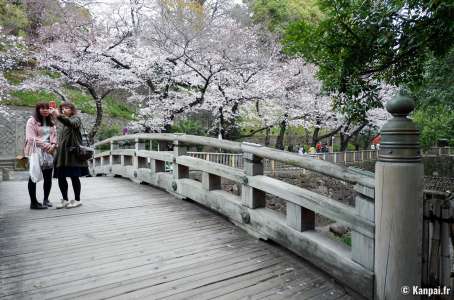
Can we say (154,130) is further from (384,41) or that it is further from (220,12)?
(384,41)

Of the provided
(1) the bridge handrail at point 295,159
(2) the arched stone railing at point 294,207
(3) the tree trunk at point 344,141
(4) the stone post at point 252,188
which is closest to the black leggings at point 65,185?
(2) the arched stone railing at point 294,207

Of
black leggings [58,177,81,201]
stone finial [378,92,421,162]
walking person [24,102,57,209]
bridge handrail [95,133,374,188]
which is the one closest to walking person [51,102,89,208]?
black leggings [58,177,81,201]

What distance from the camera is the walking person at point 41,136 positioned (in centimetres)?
490

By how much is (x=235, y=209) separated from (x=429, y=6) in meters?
2.92

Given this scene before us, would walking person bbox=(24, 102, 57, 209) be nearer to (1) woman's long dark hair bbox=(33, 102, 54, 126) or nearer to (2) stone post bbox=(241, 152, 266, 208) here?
(1) woman's long dark hair bbox=(33, 102, 54, 126)

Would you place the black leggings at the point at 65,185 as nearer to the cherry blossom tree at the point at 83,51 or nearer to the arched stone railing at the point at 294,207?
the arched stone railing at the point at 294,207

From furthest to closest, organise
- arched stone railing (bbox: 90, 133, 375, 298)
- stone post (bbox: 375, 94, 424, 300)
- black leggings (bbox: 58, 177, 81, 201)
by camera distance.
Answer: black leggings (bbox: 58, 177, 81, 201) < arched stone railing (bbox: 90, 133, 375, 298) < stone post (bbox: 375, 94, 424, 300)

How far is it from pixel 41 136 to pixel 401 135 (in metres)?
4.78

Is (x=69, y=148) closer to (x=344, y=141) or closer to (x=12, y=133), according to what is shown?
(x=12, y=133)

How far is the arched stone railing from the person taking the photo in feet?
8.90

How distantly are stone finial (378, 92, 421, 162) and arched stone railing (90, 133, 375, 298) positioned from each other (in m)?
0.33

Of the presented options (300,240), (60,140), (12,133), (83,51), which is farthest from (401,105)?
(12,133)

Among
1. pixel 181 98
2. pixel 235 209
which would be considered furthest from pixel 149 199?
pixel 181 98

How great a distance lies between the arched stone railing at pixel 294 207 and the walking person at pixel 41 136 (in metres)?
1.89
